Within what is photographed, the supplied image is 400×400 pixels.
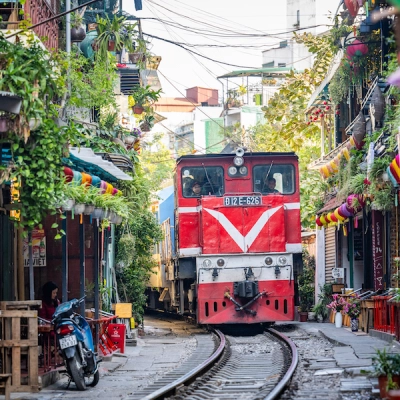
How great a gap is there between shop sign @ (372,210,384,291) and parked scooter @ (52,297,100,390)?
9657 mm

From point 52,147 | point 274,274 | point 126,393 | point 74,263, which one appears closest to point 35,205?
point 52,147

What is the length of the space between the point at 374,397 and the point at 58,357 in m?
4.97

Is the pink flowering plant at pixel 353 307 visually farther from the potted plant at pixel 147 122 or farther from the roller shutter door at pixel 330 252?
the potted plant at pixel 147 122

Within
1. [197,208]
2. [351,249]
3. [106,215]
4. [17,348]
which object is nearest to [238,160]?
[197,208]

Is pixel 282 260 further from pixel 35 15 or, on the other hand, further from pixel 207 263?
pixel 35 15

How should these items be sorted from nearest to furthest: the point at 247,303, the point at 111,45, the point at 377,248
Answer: the point at 247,303 < the point at 111,45 < the point at 377,248

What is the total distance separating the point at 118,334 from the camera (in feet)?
47.2

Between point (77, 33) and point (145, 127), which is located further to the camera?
point (145, 127)

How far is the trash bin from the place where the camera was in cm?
1416

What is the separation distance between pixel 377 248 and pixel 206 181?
4.03m

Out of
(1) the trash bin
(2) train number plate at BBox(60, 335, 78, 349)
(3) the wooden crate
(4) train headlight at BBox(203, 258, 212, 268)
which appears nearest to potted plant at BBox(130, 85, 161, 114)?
(4) train headlight at BBox(203, 258, 212, 268)

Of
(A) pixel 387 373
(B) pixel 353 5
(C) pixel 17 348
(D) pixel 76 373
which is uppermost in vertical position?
(B) pixel 353 5

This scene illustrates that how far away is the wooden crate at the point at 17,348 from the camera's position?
30.9ft

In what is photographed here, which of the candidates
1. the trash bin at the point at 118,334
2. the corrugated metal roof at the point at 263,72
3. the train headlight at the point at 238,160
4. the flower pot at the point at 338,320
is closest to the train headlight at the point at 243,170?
the train headlight at the point at 238,160
